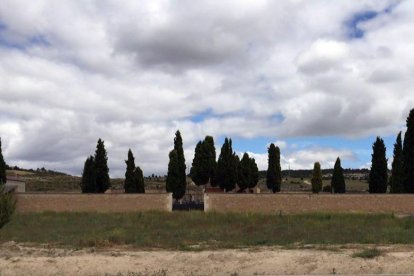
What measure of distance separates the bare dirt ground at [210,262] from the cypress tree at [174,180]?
30.3 meters

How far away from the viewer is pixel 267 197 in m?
39.1

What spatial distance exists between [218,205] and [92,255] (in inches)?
789

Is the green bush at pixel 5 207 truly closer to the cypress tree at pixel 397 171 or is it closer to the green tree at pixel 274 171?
the cypress tree at pixel 397 171

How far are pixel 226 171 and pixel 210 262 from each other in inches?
1631

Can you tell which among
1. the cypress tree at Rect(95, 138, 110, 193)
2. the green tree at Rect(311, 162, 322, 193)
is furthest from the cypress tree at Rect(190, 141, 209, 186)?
the green tree at Rect(311, 162, 322, 193)

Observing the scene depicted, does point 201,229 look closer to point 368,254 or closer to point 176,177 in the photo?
point 368,254

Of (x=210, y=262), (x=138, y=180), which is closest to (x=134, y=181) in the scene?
(x=138, y=180)

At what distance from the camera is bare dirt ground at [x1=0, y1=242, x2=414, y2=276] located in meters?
16.8

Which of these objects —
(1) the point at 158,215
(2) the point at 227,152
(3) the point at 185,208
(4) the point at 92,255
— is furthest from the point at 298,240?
(2) the point at 227,152

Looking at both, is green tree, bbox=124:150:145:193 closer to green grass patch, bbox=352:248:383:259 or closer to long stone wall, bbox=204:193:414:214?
long stone wall, bbox=204:193:414:214

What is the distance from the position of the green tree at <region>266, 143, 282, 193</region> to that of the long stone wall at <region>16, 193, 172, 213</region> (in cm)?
2802

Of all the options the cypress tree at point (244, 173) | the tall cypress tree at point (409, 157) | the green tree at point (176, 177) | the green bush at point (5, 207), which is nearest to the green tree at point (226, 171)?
the cypress tree at point (244, 173)

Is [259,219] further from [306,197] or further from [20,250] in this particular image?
[20,250]

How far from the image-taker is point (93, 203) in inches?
1533
